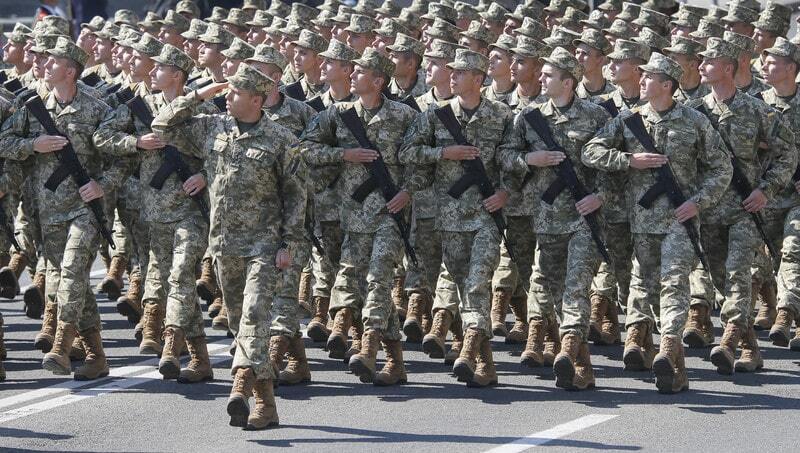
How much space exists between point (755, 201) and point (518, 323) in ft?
6.85

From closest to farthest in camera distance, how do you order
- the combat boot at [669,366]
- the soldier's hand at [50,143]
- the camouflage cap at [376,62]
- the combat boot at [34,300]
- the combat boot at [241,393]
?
1. the combat boot at [241,393]
2. the combat boot at [669,366]
3. the soldier's hand at [50,143]
4. the camouflage cap at [376,62]
5. the combat boot at [34,300]

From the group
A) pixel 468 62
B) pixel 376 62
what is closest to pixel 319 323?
pixel 376 62

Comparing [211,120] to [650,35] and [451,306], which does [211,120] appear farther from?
[650,35]

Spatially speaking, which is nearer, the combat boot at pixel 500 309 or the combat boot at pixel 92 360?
the combat boot at pixel 92 360

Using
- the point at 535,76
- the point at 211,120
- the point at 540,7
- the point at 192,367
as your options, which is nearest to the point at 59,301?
the point at 192,367

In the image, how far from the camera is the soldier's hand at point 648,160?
11.3 m

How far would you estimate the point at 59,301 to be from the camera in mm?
11805

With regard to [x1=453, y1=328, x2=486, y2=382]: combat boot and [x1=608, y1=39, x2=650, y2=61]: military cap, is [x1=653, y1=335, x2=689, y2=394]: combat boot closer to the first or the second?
[x1=453, y1=328, x2=486, y2=382]: combat boot

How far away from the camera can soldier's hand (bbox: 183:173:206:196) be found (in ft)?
38.7

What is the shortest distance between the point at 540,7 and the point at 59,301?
7.34 metres

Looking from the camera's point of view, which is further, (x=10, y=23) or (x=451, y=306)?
(x=10, y=23)

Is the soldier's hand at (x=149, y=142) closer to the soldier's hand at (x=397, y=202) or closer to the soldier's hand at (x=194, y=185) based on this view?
the soldier's hand at (x=194, y=185)

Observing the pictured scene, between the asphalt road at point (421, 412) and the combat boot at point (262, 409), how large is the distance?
0.08m

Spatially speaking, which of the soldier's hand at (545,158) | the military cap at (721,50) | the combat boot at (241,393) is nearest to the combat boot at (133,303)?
the soldier's hand at (545,158)
